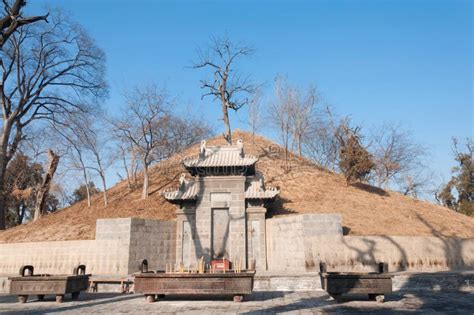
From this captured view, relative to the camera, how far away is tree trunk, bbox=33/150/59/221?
2758 centimetres

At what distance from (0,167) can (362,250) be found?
22104mm

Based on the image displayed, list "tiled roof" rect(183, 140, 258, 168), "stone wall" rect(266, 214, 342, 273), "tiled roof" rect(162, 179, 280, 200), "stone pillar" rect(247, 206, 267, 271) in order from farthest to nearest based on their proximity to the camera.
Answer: "tiled roof" rect(183, 140, 258, 168) → "tiled roof" rect(162, 179, 280, 200) → "stone pillar" rect(247, 206, 267, 271) → "stone wall" rect(266, 214, 342, 273)

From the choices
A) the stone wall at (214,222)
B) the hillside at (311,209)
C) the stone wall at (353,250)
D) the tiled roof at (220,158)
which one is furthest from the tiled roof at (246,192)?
the hillside at (311,209)

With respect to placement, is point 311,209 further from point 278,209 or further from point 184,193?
point 184,193

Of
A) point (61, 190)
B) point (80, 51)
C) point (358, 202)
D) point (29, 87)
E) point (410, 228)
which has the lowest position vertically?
point (410, 228)

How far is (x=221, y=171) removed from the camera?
792 inches

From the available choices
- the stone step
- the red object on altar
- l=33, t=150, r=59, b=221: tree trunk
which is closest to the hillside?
l=33, t=150, r=59, b=221: tree trunk

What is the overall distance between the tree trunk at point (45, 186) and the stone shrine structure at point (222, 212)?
13434 millimetres

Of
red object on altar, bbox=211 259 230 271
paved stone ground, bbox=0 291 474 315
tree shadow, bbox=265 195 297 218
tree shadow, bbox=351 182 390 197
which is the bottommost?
paved stone ground, bbox=0 291 474 315

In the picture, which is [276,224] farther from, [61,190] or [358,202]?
[61,190]

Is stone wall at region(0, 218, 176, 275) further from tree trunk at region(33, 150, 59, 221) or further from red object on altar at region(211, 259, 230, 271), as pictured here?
tree trunk at region(33, 150, 59, 221)

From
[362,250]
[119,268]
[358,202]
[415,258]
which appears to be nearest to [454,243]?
[415,258]

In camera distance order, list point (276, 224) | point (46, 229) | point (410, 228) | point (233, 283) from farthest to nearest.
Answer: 1. point (46, 229)
2. point (410, 228)
3. point (276, 224)
4. point (233, 283)

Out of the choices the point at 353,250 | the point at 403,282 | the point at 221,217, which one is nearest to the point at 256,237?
the point at 221,217
